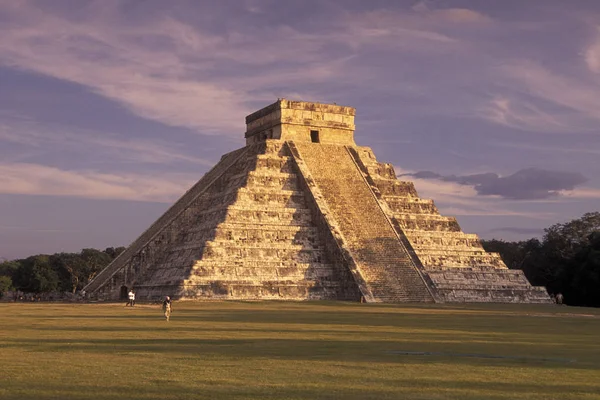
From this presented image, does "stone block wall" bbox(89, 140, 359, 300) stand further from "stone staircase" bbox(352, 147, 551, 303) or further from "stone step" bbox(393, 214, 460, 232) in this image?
"stone step" bbox(393, 214, 460, 232)

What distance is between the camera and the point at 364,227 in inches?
1582

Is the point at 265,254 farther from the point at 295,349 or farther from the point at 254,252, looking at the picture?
the point at 295,349

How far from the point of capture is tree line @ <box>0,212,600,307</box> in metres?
49.0

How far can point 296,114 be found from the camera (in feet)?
149

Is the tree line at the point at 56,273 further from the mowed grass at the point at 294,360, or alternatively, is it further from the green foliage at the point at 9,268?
the mowed grass at the point at 294,360

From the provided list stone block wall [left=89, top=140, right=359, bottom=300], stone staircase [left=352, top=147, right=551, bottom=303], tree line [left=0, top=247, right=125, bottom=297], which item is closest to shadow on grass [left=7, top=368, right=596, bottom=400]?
stone block wall [left=89, top=140, right=359, bottom=300]

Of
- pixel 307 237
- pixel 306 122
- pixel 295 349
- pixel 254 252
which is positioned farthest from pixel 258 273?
pixel 295 349

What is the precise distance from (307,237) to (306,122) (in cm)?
912

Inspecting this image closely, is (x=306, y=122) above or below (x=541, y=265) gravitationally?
above

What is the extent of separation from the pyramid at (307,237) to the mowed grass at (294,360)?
14011 millimetres

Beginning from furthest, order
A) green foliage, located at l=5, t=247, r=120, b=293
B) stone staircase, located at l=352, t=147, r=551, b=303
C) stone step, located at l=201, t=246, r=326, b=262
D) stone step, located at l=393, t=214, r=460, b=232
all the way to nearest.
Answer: green foliage, located at l=5, t=247, r=120, b=293 < stone step, located at l=393, t=214, r=460, b=232 < stone staircase, located at l=352, t=147, r=551, b=303 < stone step, located at l=201, t=246, r=326, b=262

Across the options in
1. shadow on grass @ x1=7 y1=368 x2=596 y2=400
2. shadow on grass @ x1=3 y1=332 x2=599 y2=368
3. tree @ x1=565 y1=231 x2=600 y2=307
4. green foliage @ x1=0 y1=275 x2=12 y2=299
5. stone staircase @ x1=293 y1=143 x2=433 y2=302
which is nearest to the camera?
shadow on grass @ x1=7 y1=368 x2=596 y2=400

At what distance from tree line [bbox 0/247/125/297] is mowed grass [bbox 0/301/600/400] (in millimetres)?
53612

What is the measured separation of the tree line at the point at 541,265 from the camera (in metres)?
49.0
